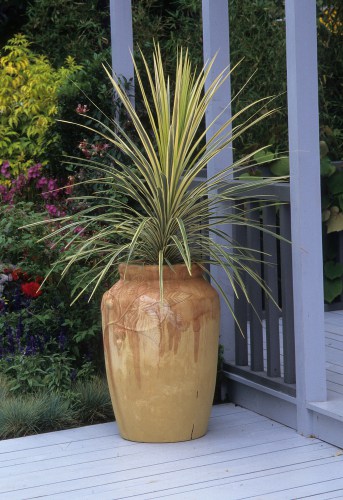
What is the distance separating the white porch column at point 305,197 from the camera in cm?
399

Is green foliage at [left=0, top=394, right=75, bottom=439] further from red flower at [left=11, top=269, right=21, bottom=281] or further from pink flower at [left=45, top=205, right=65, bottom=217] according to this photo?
pink flower at [left=45, top=205, right=65, bottom=217]

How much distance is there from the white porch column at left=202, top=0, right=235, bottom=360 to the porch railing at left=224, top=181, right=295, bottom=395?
0.36ft

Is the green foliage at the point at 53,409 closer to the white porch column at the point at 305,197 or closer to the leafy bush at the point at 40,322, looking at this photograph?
the leafy bush at the point at 40,322

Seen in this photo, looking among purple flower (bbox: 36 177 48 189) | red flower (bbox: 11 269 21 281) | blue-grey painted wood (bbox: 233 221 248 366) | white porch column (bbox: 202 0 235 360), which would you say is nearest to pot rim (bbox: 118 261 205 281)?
blue-grey painted wood (bbox: 233 221 248 366)

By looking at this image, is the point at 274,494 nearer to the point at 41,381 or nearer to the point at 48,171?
the point at 41,381

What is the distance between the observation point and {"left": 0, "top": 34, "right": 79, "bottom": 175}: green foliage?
6922 millimetres

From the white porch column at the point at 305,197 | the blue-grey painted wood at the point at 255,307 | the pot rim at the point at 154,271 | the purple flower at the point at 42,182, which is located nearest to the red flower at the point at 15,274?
the purple flower at the point at 42,182

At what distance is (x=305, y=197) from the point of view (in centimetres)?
404

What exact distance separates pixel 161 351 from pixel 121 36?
7.38 feet

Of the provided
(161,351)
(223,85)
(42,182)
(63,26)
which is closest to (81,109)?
(42,182)

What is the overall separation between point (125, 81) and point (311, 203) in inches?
73.9

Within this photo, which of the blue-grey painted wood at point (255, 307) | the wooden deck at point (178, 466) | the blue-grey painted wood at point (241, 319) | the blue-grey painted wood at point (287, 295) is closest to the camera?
the wooden deck at point (178, 466)

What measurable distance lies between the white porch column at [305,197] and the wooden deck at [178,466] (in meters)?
0.28

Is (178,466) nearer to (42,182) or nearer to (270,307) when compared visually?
(270,307)
